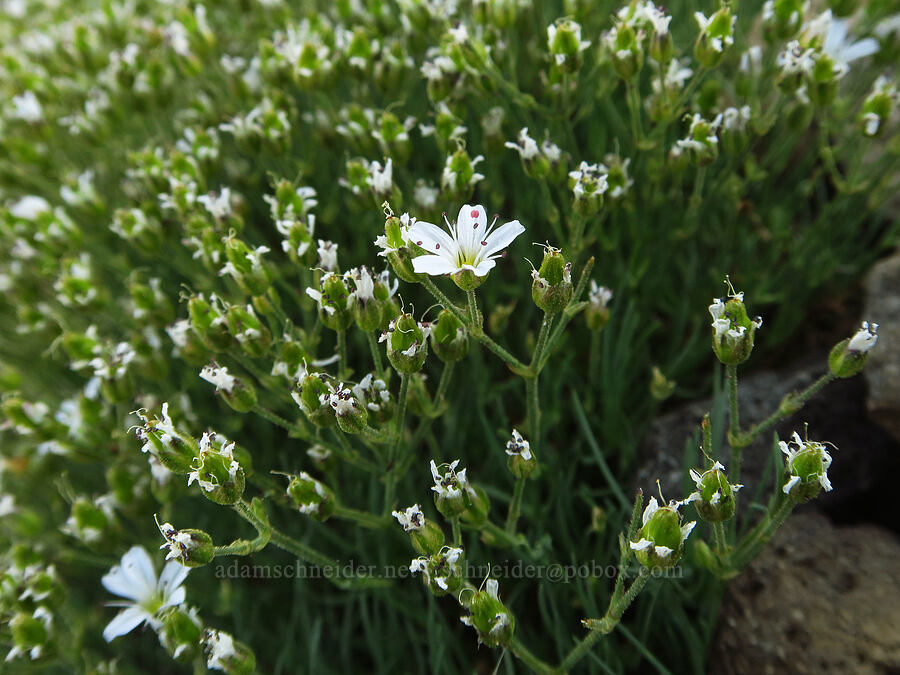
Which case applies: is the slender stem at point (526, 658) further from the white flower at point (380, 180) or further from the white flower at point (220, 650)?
the white flower at point (380, 180)

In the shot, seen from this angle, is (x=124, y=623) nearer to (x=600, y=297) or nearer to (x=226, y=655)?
(x=226, y=655)

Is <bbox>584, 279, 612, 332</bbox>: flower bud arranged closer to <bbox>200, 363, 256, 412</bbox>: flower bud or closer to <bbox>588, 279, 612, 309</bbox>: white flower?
<bbox>588, 279, 612, 309</bbox>: white flower

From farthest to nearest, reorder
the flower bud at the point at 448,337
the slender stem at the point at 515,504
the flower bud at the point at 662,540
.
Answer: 1. the slender stem at the point at 515,504
2. the flower bud at the point at 448,337
3. the flower bud at the point at 662,540

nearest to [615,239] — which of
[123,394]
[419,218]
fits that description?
[419,218]

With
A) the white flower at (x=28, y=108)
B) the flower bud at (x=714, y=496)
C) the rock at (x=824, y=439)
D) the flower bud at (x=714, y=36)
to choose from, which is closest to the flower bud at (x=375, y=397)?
the flower bud at (x=714, y=496)

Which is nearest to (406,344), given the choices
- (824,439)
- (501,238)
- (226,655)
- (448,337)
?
(448,337)

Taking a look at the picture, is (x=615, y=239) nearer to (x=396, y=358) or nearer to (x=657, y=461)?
(x=657, y=461)
